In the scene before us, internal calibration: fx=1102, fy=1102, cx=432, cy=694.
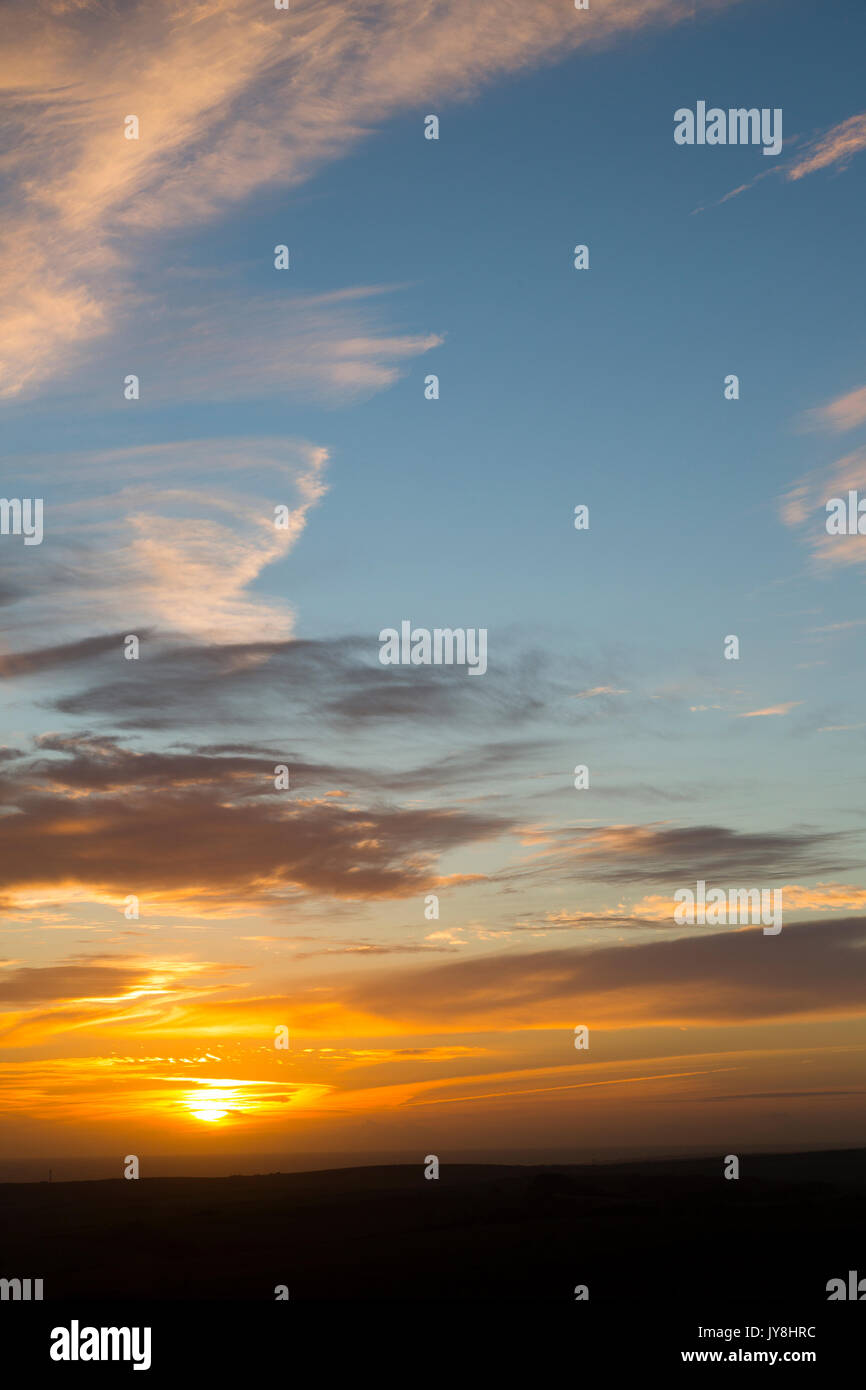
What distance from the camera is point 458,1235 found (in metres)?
71.9

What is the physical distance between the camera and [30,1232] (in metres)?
85.4

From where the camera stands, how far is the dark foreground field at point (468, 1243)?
55344 millimetres

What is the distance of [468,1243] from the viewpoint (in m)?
68.4

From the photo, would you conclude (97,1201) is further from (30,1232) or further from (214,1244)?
(214,1244)

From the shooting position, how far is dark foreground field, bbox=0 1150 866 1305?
55.3 metres
